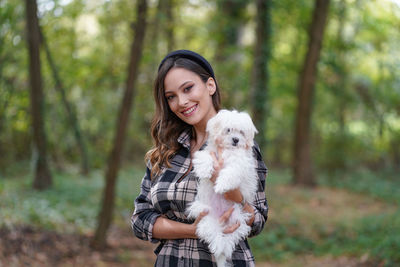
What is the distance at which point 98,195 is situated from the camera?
464 inches

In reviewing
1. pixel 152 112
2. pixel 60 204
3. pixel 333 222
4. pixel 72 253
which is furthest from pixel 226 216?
pixel 152 112

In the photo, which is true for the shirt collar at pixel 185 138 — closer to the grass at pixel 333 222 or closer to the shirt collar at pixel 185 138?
the shirt collar at pixel 185 138

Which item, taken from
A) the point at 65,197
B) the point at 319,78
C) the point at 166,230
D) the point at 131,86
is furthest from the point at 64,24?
the point at 166,230

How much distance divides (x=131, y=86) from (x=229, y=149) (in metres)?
5.24

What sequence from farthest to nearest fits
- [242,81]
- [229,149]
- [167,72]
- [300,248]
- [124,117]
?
[242,81]
[300,248]
[124,117]
[167,72]
[229,149]

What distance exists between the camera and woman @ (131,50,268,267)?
2.41 meters

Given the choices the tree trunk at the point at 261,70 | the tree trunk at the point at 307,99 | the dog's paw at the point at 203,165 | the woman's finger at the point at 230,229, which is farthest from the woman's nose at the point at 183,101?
the tree trunk at the point at 307,99

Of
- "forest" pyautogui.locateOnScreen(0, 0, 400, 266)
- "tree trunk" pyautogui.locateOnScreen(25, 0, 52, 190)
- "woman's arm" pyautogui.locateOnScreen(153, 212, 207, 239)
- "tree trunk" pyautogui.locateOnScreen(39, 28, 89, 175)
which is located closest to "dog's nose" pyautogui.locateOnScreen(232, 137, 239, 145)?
"woman's arm" pyautogui.locateOnScreen(153, 212, 207, 239)

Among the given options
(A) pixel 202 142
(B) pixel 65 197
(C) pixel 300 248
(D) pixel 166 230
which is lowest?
(D) pixel 166 230

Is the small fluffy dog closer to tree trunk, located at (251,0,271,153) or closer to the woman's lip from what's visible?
the woman's lip

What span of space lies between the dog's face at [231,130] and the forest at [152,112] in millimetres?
1890

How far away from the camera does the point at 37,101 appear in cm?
1066

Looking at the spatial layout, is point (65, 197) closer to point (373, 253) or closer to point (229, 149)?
point (373, 253)

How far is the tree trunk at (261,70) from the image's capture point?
11060 millimetres
